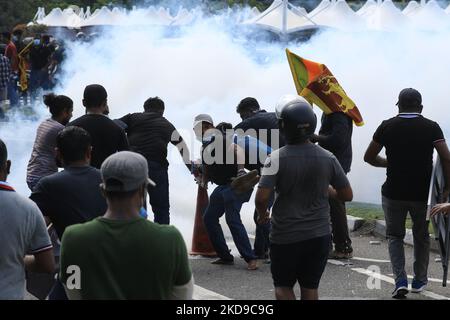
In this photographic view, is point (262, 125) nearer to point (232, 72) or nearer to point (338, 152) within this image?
point (338, 152)

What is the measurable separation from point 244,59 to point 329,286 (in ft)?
39.4

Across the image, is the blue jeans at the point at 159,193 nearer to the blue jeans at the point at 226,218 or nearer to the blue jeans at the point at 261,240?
the blue jeans at the point at 226,218

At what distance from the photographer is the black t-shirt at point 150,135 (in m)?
8.94

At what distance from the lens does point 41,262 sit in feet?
14.4

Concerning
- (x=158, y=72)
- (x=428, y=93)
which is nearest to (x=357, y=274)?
(x=428, y=93)

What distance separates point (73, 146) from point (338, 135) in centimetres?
446

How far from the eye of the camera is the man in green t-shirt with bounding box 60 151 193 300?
370 centimetres

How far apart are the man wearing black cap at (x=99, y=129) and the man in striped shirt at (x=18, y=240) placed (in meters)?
2.68

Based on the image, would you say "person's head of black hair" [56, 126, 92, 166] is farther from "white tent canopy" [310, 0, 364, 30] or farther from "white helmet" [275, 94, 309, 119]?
"white tent canopy" [310, 0, 364, 30]

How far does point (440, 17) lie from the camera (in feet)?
72.8

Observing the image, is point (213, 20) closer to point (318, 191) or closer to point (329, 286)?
point (329, 286)

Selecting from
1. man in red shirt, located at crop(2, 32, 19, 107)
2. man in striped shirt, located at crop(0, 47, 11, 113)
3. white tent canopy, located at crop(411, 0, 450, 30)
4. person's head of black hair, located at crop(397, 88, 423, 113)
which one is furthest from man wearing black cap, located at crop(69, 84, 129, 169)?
white tent canopy, located at crop(411, 0, 450, 30)

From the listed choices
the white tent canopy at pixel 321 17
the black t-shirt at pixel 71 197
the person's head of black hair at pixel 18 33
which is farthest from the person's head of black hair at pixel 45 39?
the black t-shirt at pixel 71 197

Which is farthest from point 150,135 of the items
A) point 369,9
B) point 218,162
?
point 369,9
